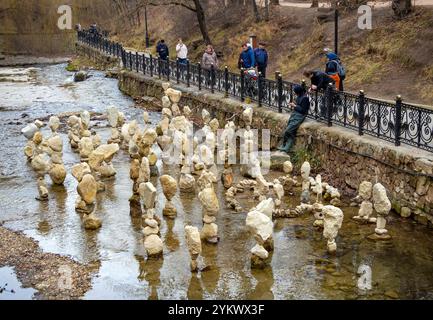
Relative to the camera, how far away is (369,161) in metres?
12.1

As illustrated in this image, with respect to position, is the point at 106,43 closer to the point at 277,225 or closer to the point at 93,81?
the point at 93,81

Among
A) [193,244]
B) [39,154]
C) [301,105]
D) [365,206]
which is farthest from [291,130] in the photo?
[193,244]

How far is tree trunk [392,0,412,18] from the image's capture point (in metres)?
23.2

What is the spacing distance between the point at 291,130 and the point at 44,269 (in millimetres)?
6983

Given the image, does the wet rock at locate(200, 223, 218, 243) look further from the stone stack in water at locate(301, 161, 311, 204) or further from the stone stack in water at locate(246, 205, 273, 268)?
the stone stack in water at locate(301, 161, 311, 204)

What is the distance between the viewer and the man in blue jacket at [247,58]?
725 inches

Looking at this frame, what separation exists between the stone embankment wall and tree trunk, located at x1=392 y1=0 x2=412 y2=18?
9227 millimetres

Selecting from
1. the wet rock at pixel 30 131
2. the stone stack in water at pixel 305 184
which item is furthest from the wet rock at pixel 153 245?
the wet rock at pixel 30 131

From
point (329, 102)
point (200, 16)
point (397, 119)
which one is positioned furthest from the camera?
point (200, 16)

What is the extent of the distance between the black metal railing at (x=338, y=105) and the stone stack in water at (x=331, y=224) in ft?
8.02

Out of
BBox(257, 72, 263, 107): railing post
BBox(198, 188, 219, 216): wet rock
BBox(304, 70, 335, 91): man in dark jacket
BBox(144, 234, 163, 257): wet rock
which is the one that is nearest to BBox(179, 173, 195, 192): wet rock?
BBox(198, 188, 219, 216): wet rock

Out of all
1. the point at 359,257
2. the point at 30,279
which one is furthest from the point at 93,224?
the point at 359,257

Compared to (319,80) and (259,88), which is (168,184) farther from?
(259,88)

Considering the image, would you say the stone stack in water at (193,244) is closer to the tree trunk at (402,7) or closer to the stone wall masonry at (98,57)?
the tree trunk at (402,7)
